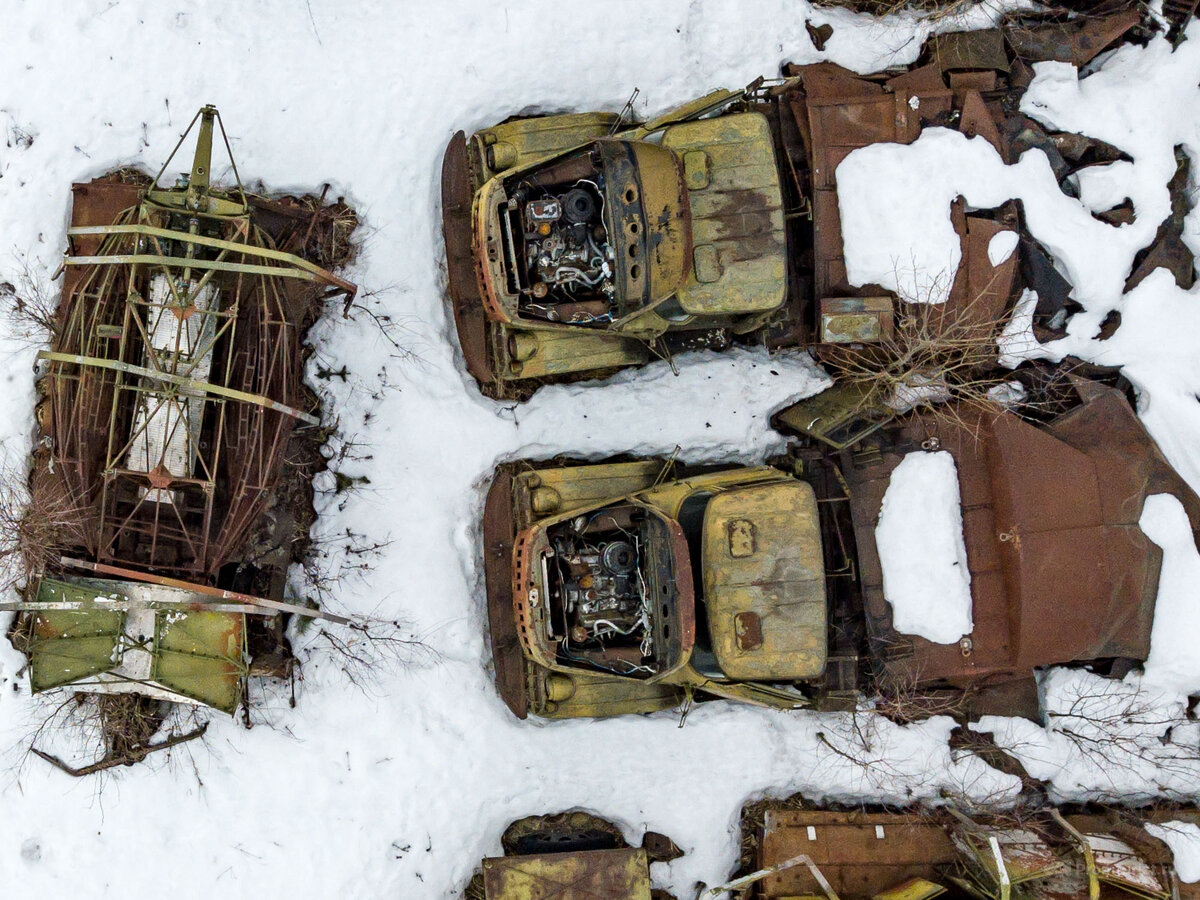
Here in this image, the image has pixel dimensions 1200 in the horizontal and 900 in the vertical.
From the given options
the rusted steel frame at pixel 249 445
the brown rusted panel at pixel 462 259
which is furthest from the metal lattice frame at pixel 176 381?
the brown rusted panel at pixel 462 259

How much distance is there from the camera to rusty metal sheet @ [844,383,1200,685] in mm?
7590

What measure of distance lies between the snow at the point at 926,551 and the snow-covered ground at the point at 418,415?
1.22 m

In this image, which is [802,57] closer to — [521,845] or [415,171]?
[415,171]

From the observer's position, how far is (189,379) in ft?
22.6

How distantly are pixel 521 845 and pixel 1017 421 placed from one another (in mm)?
5796

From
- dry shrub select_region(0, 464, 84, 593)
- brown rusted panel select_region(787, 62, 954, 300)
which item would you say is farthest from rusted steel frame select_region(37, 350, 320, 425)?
brown rusted panel select_region(787, 62, 954, 300)

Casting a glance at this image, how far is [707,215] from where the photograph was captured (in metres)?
7.40

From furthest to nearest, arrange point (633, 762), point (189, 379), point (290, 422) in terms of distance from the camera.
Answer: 1. point (633, 762)
2. point (290, 422)
3. point (189, 379)

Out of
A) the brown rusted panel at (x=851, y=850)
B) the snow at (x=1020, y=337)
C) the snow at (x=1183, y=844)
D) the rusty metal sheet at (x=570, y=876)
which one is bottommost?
the rusty metal sheet at (x=570, y=876)

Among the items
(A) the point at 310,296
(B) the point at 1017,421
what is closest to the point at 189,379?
(A) the point at 310,296

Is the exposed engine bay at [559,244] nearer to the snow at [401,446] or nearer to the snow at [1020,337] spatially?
the snow at [401,446]

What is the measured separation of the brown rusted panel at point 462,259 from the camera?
8.02 meters

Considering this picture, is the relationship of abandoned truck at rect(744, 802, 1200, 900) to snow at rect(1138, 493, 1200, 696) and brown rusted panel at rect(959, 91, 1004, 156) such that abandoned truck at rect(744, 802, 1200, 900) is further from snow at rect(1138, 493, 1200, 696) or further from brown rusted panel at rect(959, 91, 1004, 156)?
brown rusted panel at rect(959, 91, 1004, 156)

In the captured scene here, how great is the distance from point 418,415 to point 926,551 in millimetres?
4691
